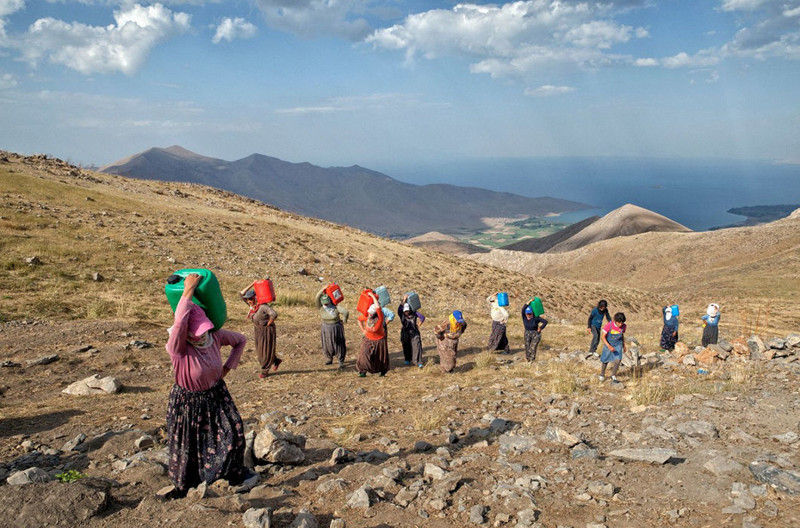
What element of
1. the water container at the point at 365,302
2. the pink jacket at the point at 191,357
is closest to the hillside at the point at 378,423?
the pink jacket at the point at 191,357

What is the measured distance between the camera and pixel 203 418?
4.63 m

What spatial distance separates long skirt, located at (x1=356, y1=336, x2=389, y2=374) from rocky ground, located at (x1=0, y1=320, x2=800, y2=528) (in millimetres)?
274

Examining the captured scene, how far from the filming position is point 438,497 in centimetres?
456

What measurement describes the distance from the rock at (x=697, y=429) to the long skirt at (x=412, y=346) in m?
5.46

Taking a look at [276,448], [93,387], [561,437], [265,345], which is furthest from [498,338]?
[93,387]

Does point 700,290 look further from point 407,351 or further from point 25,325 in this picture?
point 25,325

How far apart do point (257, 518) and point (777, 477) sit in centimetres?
482

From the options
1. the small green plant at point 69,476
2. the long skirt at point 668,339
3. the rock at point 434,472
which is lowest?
the long skirt at point 668,339

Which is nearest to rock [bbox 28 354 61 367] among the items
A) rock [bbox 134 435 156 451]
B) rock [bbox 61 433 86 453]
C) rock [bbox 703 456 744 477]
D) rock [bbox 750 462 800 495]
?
rock [bbox 61 433 86 453]

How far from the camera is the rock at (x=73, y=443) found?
570cm

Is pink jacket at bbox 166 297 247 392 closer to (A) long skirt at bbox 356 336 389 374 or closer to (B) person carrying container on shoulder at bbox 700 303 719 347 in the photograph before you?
(A) long skirt at bbox 356 336 389 374

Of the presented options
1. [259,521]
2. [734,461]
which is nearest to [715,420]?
[734,461]

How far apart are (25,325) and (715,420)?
47.7ft

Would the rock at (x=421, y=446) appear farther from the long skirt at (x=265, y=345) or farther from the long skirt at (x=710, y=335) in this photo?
the long skirt at (x=710, y=335)
